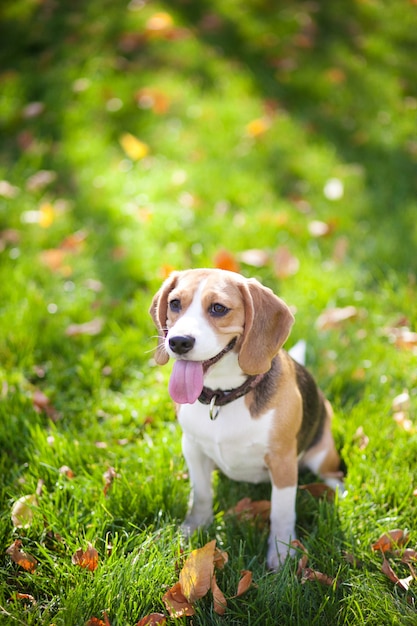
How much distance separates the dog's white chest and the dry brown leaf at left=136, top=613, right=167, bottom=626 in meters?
0.71

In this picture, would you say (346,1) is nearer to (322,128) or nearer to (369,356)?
(322,128)

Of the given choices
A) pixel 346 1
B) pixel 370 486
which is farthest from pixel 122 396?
pixel 346 1

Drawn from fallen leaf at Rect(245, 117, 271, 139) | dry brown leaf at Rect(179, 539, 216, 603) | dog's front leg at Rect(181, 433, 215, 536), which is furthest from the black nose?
fallen leaf at Rect(245, 117, 271, 139)

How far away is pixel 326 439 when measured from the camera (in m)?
3.18

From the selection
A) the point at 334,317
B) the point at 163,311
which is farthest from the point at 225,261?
the point at 163,311

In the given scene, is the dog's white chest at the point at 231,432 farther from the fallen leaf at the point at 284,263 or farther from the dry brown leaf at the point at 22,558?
the fallen leaf at the point at 284,263

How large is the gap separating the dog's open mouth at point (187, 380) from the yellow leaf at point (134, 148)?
4233 mm

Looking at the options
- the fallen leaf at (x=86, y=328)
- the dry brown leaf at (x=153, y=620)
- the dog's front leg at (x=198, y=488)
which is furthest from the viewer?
the fallen leaf at (x=86, y=328)

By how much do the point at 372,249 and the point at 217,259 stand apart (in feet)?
4.37

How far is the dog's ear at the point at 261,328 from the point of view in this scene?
256 centimetres

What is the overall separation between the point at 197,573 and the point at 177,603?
0.47 ft

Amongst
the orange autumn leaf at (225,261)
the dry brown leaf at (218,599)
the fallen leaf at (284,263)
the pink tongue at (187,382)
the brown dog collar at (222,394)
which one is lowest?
the fallen leaf at (284,263)

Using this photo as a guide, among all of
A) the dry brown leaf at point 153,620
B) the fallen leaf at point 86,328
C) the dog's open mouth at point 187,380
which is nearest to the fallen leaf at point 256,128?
the fallen leaf at point 86,328

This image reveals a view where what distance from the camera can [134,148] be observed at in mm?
6328
